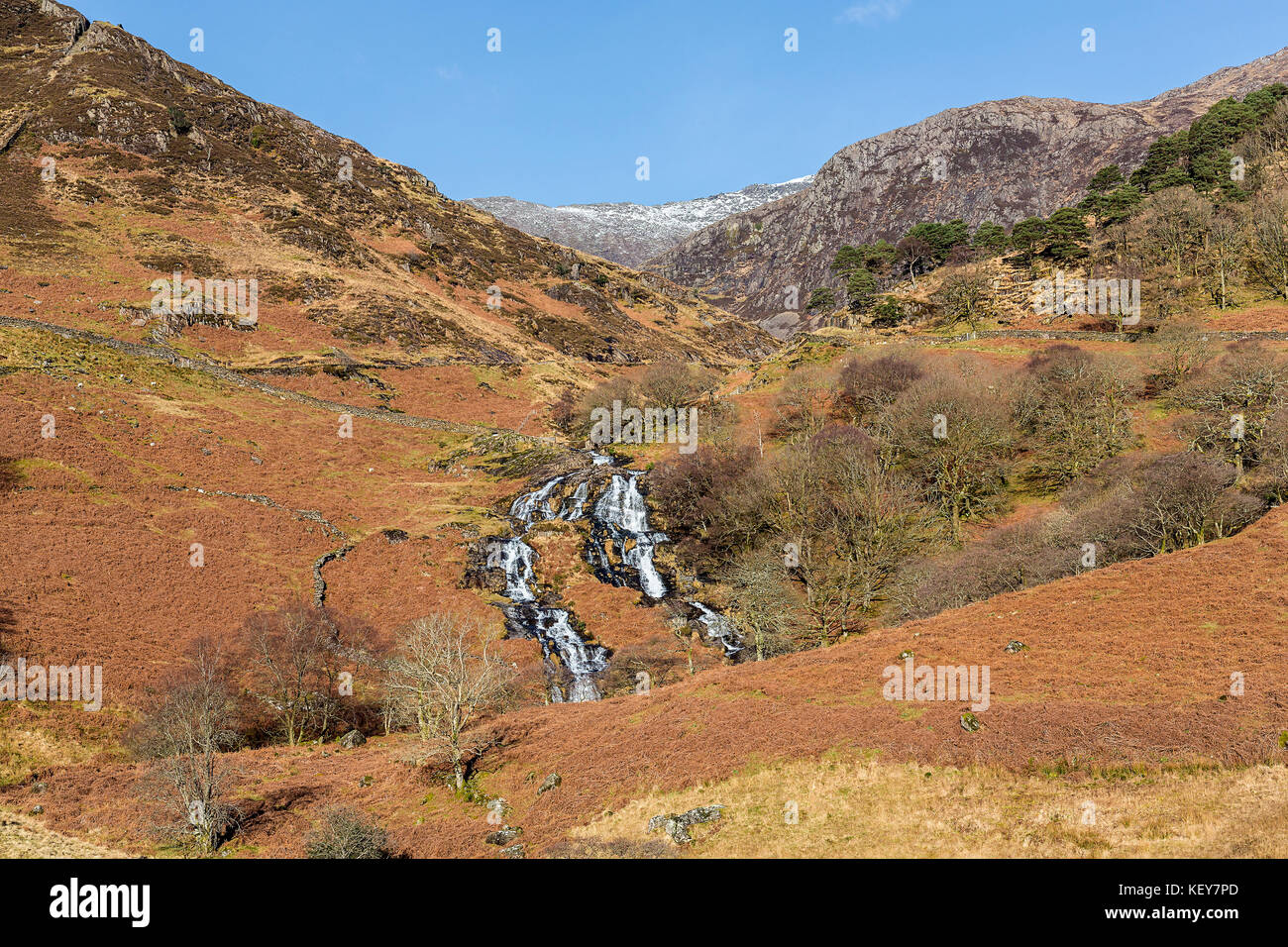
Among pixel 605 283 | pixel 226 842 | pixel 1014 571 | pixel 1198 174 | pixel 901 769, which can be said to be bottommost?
pixel 226 842

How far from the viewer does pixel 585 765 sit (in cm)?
2672

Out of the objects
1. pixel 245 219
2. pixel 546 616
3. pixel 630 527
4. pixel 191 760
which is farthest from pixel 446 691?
pixel 245 219

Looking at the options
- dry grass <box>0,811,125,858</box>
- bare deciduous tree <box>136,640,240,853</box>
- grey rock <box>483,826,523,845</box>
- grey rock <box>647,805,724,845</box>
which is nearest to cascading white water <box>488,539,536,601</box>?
bare deciduous tree <box>136,640,240,853</box>

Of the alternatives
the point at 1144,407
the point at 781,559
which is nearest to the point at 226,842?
the point at 781,559

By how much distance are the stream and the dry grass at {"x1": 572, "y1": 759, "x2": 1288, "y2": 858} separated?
75.8ft

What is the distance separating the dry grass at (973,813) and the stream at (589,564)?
23.1 metres

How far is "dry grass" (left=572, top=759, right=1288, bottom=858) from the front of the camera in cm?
1512

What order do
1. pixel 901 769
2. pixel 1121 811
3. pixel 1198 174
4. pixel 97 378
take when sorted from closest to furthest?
1. pixel 1121 811
2. pixel 901 769
3. pixel 97 378
4. pixel 1198 174

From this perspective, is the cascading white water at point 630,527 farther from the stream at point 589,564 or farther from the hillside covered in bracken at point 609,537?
the hillside covered in bracken at point 609,537

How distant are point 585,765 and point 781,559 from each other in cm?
3072

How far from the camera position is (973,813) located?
18.4 m

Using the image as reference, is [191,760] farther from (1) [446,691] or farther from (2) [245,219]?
(2) [245,219]

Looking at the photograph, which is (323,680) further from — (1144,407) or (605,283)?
Result: (605,283)

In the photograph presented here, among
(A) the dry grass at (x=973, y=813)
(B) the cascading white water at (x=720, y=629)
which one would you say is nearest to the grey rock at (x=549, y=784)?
(A) the dry grass at (x=973, y=813)
